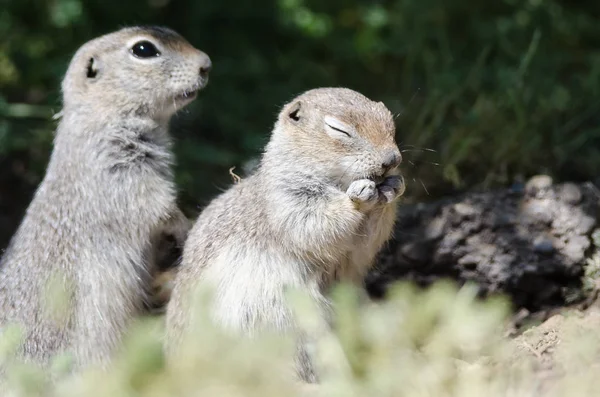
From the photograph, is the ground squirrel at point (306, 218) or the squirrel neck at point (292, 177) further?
the squirrel neck at point (292, 177)

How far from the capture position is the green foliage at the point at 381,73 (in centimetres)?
611

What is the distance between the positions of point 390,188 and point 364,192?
0.15m

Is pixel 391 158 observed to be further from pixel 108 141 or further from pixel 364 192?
pixel 108 141

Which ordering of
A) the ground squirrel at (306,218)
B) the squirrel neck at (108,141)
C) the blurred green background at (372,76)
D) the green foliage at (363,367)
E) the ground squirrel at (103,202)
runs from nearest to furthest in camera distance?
the green foliage at (363,367) → the ground squirrel at (306,218) → the ground squirrel at (103,202) → the squirrel neck at (108,141) → the blurred green background at (372,76)

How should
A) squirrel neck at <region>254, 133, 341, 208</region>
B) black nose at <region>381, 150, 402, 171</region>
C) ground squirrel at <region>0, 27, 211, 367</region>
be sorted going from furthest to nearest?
1. ground squirrel at <region>0, 27, 211, 367</region>
2. squirrel neck at <region>254, 133, 341, 208</region>
3. black nose at <region>381, 150, 402, 171</region>

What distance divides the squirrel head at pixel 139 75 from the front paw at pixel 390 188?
1.42 meters

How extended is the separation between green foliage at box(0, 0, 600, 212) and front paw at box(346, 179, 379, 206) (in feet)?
5.95

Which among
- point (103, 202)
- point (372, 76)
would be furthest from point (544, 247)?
point (372, 76)

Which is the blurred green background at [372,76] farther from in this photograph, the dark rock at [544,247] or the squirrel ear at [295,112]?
the squirrel ear at [295,112]

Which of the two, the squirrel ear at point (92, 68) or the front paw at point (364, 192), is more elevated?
the front paw at point (364, 192)

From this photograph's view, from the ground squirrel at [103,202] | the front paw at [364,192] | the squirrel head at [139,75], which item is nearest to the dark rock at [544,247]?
the front paw at [364,192]

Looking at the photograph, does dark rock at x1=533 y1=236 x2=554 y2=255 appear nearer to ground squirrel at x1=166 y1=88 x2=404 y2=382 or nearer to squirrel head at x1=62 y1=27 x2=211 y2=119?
ground squirrel at x1=166 y1=88 x2=404 y2=382

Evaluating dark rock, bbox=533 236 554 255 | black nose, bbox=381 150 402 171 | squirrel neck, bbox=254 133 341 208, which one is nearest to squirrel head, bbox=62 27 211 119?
squirrel neck, bbox=254 133 341 208

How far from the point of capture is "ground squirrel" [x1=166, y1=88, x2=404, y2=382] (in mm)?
4109
